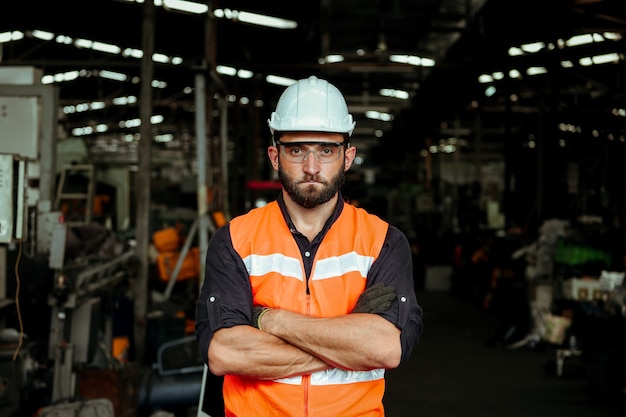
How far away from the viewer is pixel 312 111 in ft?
8.00

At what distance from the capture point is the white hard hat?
94.8 inches

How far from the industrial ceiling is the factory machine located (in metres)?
1.94

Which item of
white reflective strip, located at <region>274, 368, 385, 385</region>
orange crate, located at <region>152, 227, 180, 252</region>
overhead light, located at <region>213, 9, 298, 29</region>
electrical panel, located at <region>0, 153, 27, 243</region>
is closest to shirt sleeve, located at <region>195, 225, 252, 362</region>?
white reflective strip, located at <region>274, 368, 385, 385</region>

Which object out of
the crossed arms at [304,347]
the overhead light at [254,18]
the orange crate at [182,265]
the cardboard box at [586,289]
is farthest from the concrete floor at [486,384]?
the overhead light at [254,18]

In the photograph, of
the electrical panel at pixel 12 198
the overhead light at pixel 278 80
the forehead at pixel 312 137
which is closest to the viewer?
the forehead at pixel 312 137

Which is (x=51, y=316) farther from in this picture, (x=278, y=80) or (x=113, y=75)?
(x=113, y=75)

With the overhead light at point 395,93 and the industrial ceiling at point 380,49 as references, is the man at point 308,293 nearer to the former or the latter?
the industrial ceiling at point 380,49

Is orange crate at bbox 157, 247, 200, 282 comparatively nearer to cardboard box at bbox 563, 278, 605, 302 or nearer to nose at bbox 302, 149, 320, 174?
cardboard box at bbox 563, 278, 605, 302

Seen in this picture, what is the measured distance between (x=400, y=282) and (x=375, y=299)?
12 cm

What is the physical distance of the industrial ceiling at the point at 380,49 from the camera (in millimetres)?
8430

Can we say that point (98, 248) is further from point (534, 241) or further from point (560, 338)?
point (534, 241)

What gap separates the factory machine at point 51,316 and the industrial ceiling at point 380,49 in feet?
6.37

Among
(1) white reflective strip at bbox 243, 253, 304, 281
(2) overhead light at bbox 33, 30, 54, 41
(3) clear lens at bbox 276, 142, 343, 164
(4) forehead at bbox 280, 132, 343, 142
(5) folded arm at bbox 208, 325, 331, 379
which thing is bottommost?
(5) folded arm at bbox 208, 325, 331, 379

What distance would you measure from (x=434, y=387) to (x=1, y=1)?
27.8 ft
